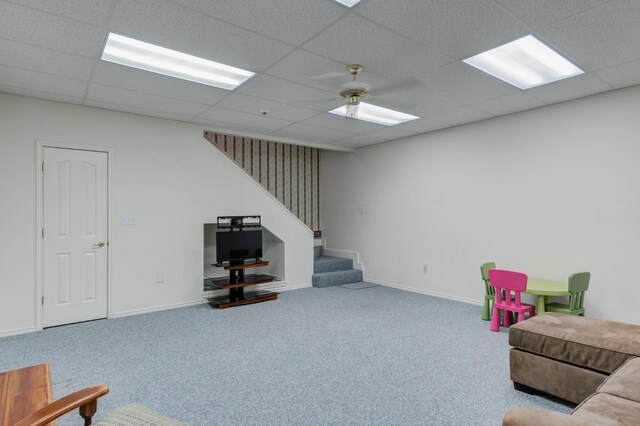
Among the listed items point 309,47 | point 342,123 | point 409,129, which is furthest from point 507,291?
point 309,47

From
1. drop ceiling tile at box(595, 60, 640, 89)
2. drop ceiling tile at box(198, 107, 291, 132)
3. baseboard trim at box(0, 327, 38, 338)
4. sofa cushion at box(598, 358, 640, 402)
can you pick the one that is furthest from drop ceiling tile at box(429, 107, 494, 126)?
baseboard trim at box(0, 327, 38, 338)

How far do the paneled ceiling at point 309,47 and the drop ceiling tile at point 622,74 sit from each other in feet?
0.06

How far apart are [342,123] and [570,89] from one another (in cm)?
274

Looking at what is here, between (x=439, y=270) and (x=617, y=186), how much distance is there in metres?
2.52

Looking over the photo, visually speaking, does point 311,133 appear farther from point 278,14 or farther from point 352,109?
point 278,14

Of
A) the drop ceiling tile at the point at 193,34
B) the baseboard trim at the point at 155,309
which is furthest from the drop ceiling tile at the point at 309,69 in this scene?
the baseboard trim at the point at 155,309

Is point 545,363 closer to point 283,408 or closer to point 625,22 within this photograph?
point 283,408

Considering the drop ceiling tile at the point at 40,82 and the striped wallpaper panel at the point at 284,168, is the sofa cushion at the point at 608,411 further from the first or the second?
the striped wallpaper panel at the point at 284,168

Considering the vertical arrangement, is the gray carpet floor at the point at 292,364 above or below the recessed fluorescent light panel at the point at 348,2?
below

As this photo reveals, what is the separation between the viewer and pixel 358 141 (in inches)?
250

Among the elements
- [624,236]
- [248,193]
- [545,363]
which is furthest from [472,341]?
[248,193]

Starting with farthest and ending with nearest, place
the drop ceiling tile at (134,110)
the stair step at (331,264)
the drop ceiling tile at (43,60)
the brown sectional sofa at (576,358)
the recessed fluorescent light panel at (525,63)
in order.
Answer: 1. the stair step at (331,264)
2. the drop ceiling tile at (134,110)
3. the recessed fluorescent light panel at (525,63)
4. the drop ceiling tile at (43,60)
5. the brown sectional sofa at (576,358)

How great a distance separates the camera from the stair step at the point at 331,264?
263 inches

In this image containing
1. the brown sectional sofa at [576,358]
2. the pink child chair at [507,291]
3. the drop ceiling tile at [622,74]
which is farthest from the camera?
the pink child chair at [507,291]
